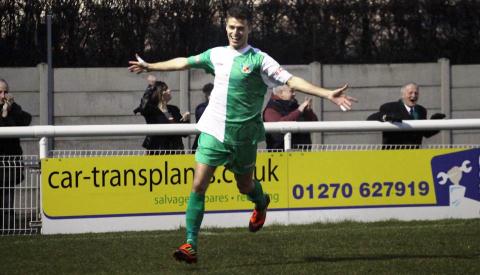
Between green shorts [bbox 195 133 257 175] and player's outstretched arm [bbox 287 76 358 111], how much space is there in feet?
2.36

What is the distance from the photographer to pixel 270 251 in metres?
10.7

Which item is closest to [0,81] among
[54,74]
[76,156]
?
[76,156]

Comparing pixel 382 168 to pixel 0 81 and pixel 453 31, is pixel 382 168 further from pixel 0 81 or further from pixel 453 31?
pixel 453 31

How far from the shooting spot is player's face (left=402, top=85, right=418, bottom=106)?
1462 centimetres

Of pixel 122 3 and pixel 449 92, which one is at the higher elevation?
pixel 122 3

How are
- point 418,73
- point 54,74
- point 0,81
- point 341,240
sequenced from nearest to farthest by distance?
1. point 341,240
2. point 0,81
3. point 54,74
4. point 418,73

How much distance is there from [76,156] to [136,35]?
7.08 m

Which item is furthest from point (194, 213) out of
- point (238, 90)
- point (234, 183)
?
point (234, 183)

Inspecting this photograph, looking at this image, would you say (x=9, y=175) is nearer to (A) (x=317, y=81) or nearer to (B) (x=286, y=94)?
(B) (x=286, y=94)

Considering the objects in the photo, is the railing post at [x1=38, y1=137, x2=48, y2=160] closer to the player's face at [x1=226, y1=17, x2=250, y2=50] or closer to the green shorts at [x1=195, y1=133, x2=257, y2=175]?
the green shorts at [x1=195, y1=133, x2=257, y2=175]

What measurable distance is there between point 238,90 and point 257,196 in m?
1.20

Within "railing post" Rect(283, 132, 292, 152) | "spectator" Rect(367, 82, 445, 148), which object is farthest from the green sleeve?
"spectator" Rect(367, 82, 445, 148)

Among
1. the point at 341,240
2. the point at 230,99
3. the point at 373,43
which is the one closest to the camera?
the point at 230,99

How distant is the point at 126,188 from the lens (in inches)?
512
